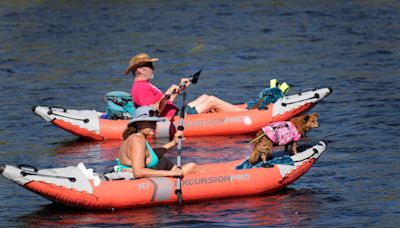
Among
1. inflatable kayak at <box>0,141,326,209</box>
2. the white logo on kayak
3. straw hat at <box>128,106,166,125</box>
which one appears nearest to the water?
inflatable kayak at <box>0,141,326,209</box>

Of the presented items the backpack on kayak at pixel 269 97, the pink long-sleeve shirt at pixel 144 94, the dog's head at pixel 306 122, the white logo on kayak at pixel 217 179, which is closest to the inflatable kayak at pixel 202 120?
the backpack on kayak at pixel 269 97

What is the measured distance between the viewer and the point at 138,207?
1349 centimetres

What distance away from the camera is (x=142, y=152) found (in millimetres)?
13281

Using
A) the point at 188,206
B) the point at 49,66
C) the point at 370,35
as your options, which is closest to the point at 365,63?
the point at 370,35

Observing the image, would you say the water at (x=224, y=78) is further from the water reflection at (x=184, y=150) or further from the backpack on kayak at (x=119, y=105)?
the backpack on kayak at (x=119, y=105)

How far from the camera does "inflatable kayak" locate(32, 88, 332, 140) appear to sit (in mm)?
18281

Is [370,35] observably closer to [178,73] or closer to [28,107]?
[178,73]

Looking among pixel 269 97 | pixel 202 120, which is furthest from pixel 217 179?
pixel 269 97

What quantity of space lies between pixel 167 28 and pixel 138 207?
768 inches

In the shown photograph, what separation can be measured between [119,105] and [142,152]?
537 cm

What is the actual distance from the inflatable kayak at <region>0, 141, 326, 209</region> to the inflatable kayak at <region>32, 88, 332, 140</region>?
4.37 metres

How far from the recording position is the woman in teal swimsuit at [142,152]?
522 inches

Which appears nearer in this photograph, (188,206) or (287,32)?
(188,206)

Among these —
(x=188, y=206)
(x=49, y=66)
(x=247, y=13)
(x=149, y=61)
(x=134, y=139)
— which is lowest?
(x=188, y=206)
